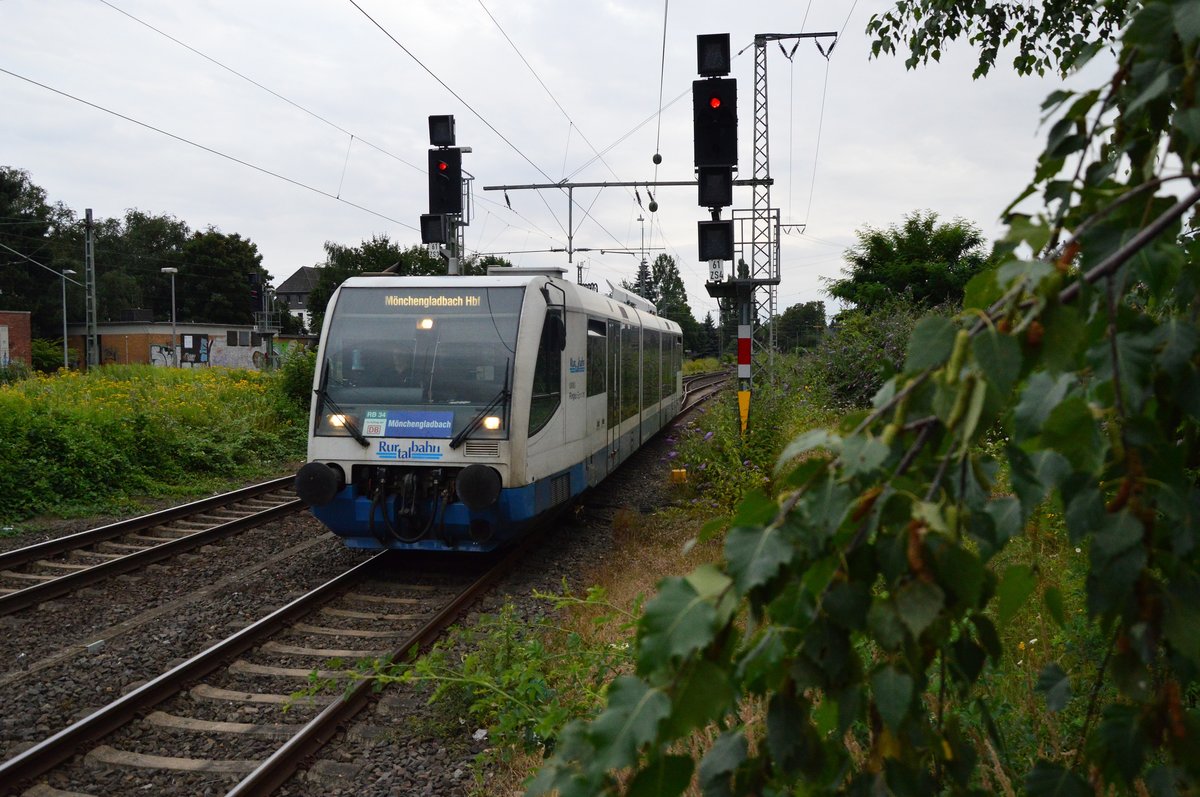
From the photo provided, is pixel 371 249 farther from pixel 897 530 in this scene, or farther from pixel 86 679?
pixel 897 530

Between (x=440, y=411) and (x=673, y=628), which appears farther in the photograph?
(x=440, y=411)

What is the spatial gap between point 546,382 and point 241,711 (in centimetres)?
442

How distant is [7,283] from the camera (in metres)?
64.3

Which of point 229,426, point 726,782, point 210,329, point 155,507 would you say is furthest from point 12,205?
point 726,782

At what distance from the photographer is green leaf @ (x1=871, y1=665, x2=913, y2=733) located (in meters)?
1.08

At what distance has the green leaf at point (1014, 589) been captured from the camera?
52.1 inches

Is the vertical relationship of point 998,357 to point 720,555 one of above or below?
above

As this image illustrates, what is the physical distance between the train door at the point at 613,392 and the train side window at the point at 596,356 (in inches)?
15.6

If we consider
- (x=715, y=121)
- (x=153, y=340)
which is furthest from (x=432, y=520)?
(x=153, y=340)

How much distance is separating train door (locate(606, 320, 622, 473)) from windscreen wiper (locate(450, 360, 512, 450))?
366 cm

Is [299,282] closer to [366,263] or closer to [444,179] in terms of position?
[366,263]

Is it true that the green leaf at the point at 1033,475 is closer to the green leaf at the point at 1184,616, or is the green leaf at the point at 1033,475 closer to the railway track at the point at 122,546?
the green leaf at the point at 1184,616

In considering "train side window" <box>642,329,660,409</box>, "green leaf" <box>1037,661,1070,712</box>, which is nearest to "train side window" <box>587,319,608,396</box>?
"train side window" <box>642,329,660,409</box>

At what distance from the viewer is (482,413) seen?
28.9ft
